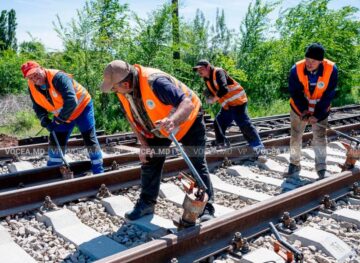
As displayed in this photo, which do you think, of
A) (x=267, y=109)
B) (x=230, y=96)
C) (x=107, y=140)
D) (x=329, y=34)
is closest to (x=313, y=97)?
(x=230, y=96)

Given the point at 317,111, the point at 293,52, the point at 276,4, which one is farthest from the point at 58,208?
the point at 293,52

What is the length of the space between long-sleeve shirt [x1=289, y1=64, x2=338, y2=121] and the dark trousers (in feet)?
6.46

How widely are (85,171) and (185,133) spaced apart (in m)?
2.36

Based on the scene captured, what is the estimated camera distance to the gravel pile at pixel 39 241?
3225mm

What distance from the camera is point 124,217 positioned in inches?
158

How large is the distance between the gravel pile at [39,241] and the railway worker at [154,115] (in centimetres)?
75

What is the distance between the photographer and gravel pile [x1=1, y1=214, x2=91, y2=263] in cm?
322

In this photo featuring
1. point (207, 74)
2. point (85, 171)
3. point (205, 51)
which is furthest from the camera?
point (205, 51)

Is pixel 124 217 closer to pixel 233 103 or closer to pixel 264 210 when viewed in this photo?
pixel 264 210

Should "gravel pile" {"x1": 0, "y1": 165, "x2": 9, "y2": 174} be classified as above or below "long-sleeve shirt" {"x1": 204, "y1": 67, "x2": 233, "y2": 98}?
below

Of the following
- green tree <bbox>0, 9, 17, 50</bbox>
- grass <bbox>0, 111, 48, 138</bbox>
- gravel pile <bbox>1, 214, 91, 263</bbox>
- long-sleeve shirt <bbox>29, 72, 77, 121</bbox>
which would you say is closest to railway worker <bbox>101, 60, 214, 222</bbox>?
gravel pile <bbox>1, 214, 91, 263</bbox>

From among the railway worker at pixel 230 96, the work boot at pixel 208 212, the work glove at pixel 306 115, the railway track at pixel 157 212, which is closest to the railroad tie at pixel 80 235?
the railway track at pixel 157 212

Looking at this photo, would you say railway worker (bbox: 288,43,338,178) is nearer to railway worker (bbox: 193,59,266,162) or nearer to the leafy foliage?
railway worker (bbox: 193,59,266,162)

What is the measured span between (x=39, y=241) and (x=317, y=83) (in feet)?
12.6
